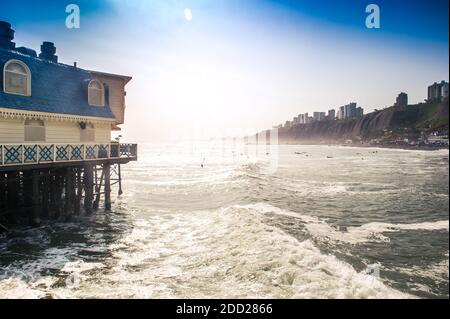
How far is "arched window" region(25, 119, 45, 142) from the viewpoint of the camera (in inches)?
664

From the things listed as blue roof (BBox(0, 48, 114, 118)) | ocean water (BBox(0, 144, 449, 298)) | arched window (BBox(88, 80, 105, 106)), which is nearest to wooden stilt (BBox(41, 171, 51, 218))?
ocean water (BBox(0, 144, 449, 298))

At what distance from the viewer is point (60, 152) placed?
17047mm

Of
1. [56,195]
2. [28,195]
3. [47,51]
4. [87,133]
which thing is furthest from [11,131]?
[47,51]

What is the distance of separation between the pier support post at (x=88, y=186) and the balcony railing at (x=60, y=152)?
0.97 m

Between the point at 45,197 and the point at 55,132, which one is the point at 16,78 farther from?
the point at 45,197

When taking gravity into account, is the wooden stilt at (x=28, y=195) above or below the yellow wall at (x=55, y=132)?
below

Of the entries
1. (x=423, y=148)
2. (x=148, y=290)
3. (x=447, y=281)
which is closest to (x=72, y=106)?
(x=148, y=290)

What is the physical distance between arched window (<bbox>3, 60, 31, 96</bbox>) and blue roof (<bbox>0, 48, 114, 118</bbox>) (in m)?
0.22

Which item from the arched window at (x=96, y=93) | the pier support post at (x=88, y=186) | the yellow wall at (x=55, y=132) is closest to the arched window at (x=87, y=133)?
the yellow wall at (x=55, y=132)

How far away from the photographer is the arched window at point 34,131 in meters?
16.9

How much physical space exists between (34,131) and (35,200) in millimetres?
3995

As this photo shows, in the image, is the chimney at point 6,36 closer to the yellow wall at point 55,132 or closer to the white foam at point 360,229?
the yellow wall at point 55,132

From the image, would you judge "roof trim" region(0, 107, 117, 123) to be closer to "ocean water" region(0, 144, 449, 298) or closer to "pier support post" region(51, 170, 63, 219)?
"pier support post" region(51, 170, 63, 219)
